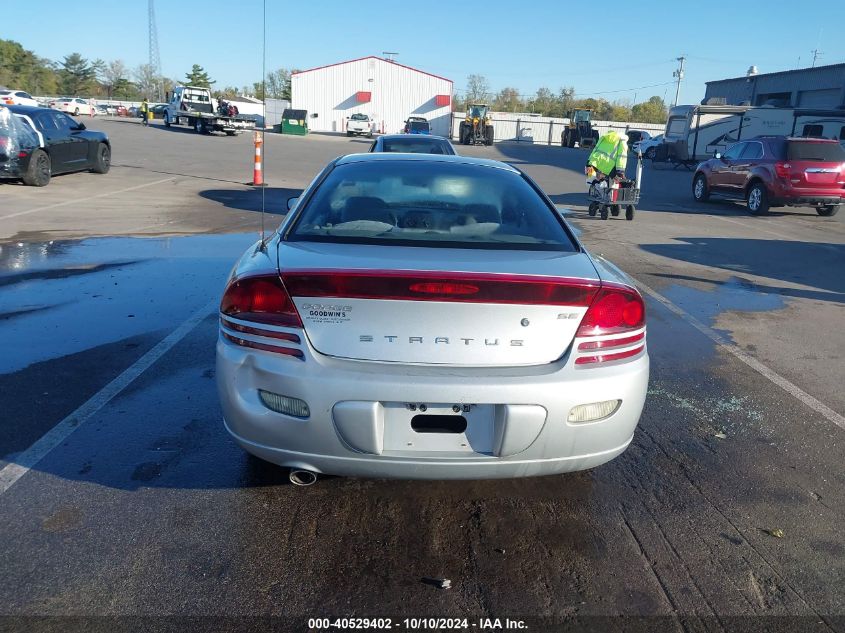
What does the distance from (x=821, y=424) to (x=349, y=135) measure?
56618 millimetres

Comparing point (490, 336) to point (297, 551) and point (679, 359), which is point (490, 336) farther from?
point (679, 359)

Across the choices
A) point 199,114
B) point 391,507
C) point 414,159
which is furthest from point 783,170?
point 199,114

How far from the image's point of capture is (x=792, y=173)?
602 inches

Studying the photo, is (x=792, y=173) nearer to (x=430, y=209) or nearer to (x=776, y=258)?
(x=776, y=258)

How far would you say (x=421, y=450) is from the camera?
2.83m

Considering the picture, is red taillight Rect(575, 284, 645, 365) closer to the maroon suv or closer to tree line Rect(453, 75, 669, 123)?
the maroon suv

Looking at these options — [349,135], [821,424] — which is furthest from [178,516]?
[349,135]

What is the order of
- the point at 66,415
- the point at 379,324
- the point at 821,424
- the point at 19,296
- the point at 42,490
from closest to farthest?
the point at 379,324 < the point at 42,490 < the point at 66,415 < the point at 821,424 < the point at 19,296

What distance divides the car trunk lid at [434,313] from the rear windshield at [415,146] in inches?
384

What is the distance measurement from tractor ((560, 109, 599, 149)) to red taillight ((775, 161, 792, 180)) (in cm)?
3836

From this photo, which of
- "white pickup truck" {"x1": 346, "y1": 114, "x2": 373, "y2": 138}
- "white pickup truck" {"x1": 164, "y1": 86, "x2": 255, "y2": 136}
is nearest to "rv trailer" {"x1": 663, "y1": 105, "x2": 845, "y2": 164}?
"white pickup truck" {"x1": 164, "y1": 86, "x2": 255, "y2": 136}

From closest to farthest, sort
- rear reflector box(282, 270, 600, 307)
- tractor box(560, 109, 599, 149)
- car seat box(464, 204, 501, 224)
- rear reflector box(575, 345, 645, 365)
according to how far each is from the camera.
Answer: rear reflector box(282, 270, 600, 307), rear reflector box(575, 345, 645, 365), car seat box(464, 204, 501, 224), tractor box(560, 109, 599, 149)

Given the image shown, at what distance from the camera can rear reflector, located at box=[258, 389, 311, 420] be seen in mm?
2824

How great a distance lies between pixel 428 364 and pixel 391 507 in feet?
2.96
